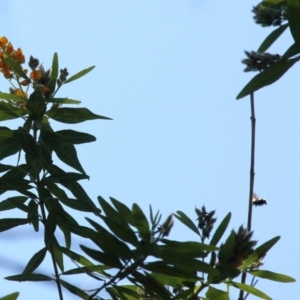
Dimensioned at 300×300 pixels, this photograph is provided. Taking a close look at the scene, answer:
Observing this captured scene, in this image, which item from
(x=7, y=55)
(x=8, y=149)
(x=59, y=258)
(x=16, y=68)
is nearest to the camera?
(x=59, y=258)

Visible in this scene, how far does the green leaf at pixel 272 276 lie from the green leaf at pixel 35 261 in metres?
Result: 0.74

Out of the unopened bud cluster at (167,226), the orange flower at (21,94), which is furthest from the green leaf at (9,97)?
the unopened bud cluster at (167,226)

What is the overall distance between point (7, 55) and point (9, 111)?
314 millimetres

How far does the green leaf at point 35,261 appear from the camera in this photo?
2490 millimetres

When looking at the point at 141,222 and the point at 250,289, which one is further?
the point at 250,289

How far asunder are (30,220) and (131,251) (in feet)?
1.76

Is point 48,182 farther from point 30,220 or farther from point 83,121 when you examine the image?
point 83,121

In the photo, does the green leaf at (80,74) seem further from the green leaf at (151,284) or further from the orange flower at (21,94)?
the green leaf at (151,284)

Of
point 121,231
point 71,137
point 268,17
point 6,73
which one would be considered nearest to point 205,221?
point 121,231

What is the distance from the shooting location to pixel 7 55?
298 cm

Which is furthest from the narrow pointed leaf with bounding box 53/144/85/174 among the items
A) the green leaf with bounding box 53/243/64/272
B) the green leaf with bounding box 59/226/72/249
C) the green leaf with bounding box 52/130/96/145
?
the green leaf with bounding box 53/243/64/272

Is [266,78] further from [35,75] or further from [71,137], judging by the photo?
[35,75]

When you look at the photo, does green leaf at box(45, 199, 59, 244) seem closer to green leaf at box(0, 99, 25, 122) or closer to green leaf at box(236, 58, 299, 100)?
green leaf at box(0, 99, 25, 122)

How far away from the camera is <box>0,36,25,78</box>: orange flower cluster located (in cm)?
299
